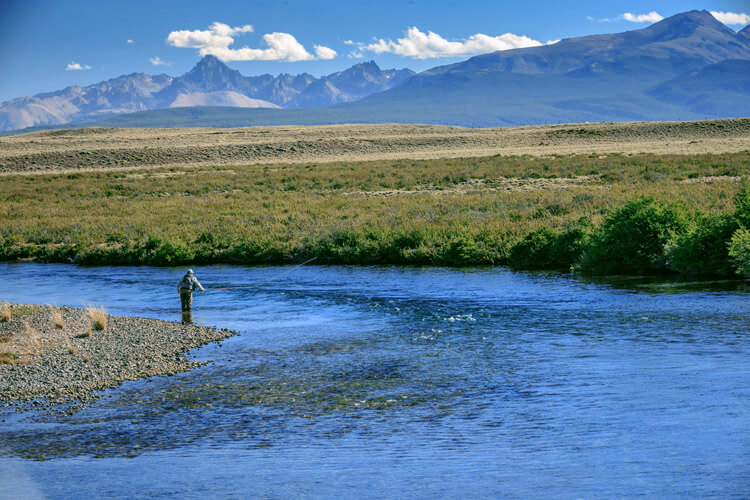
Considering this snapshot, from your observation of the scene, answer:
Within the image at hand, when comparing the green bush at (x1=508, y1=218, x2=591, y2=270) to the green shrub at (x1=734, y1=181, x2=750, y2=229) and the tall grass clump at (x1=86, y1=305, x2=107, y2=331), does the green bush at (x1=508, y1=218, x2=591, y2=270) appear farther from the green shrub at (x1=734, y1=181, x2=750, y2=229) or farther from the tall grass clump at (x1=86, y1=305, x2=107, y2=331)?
the tall grass clump at (x1=86, y1=305, x2=107, y2=331)

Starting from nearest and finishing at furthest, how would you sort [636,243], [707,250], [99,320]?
[99,320] → [707,250] → [636,243]

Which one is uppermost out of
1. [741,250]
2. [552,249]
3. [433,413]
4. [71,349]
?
[741,250]

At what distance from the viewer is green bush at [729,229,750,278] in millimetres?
25125

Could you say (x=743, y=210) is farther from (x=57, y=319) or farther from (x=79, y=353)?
(x=57, y=319)

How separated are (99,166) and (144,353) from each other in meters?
80.3

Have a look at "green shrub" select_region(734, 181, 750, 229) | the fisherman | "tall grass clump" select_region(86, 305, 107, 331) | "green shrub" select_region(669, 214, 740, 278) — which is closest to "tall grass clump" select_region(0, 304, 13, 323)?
"tall grass clump" select_region(86, 305, 107, 331)

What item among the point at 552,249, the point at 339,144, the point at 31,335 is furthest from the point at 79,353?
the point at 339,144

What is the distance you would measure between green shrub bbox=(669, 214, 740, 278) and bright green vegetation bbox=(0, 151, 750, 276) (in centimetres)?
5

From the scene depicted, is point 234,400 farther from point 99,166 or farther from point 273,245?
point 99,166

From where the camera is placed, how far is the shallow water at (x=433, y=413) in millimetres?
11258

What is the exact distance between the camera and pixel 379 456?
12.1 m

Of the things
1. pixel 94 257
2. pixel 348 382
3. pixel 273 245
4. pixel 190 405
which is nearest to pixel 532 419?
pixel 348 382

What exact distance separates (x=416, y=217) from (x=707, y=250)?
16.6 meters

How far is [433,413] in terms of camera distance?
13.9 meters
